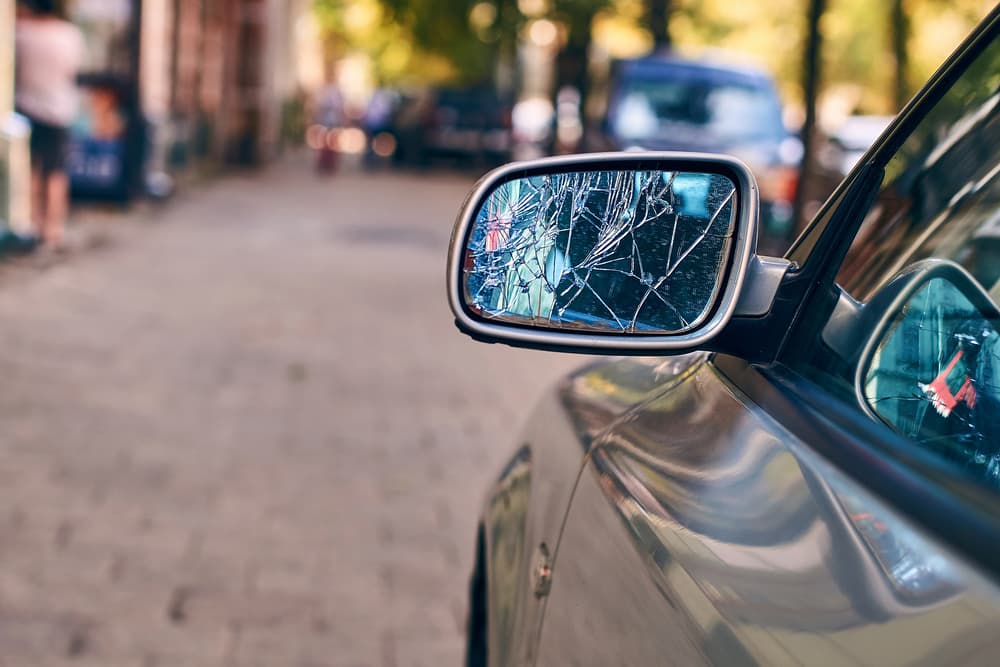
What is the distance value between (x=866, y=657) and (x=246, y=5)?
26666mm

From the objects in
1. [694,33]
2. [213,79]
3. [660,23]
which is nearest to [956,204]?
[660,23]

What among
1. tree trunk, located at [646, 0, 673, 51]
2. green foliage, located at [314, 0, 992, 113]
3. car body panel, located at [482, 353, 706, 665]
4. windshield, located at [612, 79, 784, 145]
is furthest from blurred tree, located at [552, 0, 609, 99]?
car body panel, located at [482, 353, 706, 665]

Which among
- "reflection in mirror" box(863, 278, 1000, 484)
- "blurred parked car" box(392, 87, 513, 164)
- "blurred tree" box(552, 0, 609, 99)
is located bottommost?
"blurred parked car" box(392, 87, 513, 164)

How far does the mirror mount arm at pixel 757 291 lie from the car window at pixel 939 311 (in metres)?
0.07

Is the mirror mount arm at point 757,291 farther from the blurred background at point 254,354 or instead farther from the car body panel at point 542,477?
the blurred background at point 254,354

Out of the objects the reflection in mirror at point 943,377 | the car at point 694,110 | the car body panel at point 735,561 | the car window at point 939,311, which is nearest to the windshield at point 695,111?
the car at point 694,110

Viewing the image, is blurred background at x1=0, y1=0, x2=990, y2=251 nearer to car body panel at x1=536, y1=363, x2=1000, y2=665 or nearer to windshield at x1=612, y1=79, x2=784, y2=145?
windshield at x1=612, y1=79, x2=784, y2=145

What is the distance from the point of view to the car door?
1.15 meters

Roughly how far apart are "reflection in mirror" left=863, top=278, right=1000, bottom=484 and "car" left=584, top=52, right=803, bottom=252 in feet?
41.9

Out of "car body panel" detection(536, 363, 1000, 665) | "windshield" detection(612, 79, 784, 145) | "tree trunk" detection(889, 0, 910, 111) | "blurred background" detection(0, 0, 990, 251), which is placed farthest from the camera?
"windshield" detection(612, 79, 784, 145)

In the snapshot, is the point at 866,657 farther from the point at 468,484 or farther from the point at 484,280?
the point at 468,484

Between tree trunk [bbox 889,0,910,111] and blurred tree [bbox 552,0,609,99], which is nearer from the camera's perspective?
tree trunk [bbox 889,0,910,111]

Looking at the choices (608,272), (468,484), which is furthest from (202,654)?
(608,272)

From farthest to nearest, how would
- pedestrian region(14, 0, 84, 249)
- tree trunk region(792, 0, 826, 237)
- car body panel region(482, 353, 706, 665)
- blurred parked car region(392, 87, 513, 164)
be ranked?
blurred parked car region(392, 87, 513, 164), pedestrian region(14, 0, 84, 249), tree trunk region(792, 0, 826, 237), car body panel region(482, 353, 706, 665)
